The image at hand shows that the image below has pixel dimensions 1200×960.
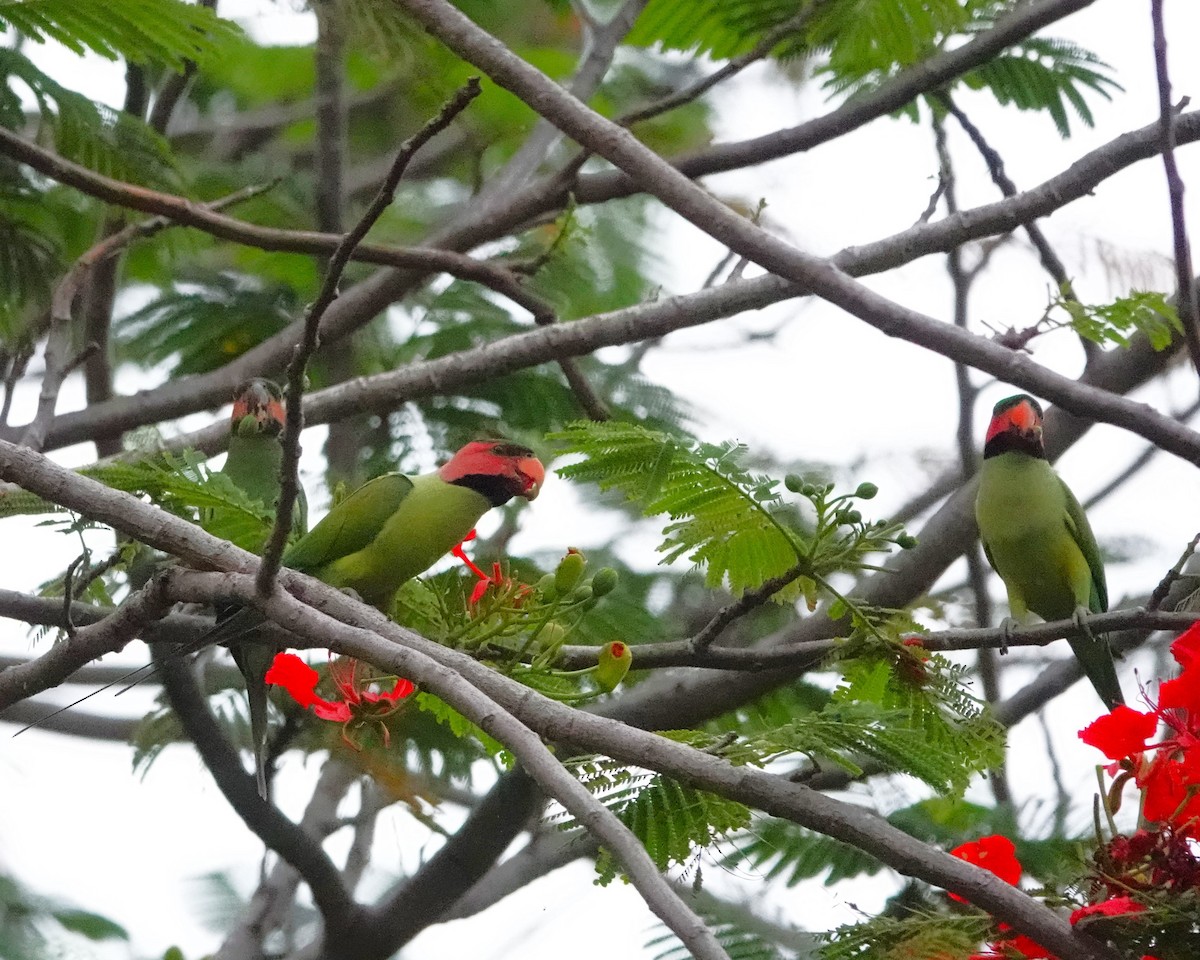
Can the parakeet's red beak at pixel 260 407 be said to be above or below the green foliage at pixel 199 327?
below

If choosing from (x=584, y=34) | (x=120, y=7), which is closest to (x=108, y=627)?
(x=120, y=7)

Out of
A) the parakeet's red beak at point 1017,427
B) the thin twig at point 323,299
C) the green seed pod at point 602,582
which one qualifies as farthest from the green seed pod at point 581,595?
the parakeet's red beak at point 1017,427

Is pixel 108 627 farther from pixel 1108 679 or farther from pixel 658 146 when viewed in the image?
pixel 658 146

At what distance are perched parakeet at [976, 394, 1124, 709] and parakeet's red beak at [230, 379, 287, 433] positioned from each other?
6.24ft

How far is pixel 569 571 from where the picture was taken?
8.07 ft

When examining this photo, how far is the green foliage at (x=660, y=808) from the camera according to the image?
7.03 feet

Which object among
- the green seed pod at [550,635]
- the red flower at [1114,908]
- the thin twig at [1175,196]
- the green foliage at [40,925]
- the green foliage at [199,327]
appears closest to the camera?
the red flower at [1114,908]

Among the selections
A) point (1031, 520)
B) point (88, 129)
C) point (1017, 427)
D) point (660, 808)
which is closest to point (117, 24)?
point (88, 129)

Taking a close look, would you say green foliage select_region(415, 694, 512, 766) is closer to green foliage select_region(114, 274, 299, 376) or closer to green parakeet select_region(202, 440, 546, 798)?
green parakeet select_region(202, 440, 546, 798)

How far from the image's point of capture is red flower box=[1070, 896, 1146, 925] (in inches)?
61.9

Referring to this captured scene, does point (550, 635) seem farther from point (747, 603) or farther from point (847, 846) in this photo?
point (847, 846)

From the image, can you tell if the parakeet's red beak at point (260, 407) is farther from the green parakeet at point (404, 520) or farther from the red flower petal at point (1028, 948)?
the red flower petal at point (1028, 948)

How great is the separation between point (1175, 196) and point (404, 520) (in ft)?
6.36

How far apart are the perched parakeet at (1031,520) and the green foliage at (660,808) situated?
1.76 m
